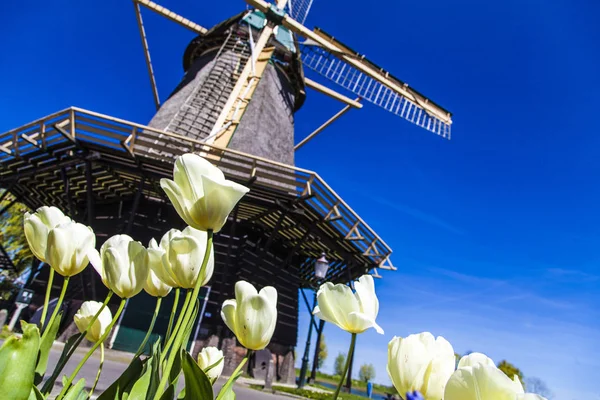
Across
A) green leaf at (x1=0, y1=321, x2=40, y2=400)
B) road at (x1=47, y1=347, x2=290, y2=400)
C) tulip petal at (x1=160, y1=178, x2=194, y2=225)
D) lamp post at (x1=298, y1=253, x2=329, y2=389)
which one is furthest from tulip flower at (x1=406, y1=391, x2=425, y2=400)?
lamp post at (x1=298, y1=253, x2=329, y2=389)

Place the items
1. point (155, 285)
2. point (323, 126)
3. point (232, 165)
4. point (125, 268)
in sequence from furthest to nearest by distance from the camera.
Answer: point (323, 126), point (232, 165), point (155, 285), point (125, 268)

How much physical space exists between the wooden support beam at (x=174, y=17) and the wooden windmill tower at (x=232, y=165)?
0.12 feet

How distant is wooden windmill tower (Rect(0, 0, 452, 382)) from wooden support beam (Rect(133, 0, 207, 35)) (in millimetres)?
38

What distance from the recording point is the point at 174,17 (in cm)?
1320

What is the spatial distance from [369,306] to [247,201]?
26.6ft

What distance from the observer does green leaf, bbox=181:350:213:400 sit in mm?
591

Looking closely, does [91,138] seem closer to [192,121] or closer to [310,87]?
[192,121]

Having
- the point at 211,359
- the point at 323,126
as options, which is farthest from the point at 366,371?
the point at 211,359

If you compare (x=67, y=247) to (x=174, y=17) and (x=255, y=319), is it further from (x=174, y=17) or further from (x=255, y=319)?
(x=174, y=17)

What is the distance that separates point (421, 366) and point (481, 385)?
201 millimetres

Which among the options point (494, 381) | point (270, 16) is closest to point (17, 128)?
point (270, 16)

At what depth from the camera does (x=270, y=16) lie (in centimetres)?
1266

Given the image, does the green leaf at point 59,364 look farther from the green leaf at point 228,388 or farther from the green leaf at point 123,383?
the green leaf at point 228,388

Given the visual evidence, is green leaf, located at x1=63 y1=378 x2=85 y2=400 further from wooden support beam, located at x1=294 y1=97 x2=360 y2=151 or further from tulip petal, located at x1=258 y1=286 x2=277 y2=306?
wooden support beam, located at x1=294 y1=97 x2=360 y2=151
